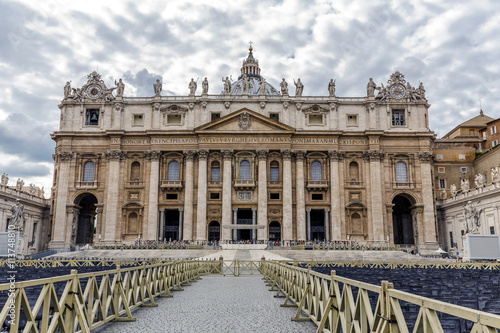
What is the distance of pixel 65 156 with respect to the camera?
62969 millimetres

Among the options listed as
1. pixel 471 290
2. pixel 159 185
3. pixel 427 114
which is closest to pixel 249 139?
pixel 159 185

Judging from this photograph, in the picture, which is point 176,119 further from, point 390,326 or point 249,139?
point 390,326

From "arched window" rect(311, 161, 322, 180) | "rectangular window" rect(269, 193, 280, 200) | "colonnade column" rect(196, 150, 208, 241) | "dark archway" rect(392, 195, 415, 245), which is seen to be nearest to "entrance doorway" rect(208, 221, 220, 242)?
→ "colonnade column" rect(196, 150, 208, 241)

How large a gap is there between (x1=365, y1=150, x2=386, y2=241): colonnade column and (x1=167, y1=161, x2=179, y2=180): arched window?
27476mm

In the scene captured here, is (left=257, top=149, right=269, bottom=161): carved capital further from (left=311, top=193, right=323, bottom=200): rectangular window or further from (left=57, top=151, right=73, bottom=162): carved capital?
(left=57, top=151, right=73, bottom=162): carved capital

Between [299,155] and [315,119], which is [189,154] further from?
[315,119]

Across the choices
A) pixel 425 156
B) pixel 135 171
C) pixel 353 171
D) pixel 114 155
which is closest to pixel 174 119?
pixel 135 171

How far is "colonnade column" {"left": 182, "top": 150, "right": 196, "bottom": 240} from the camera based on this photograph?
2359 inches

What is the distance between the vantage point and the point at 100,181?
62.9 meters

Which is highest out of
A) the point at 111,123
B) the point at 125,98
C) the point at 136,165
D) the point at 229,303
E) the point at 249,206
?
the point at 125,98

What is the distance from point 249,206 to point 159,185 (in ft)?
43.3

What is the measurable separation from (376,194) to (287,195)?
41.0 feet

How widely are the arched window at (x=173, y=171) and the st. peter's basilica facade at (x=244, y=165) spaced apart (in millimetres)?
154

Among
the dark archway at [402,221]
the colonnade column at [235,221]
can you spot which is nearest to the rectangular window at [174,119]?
the colonnade column at [235,221]
